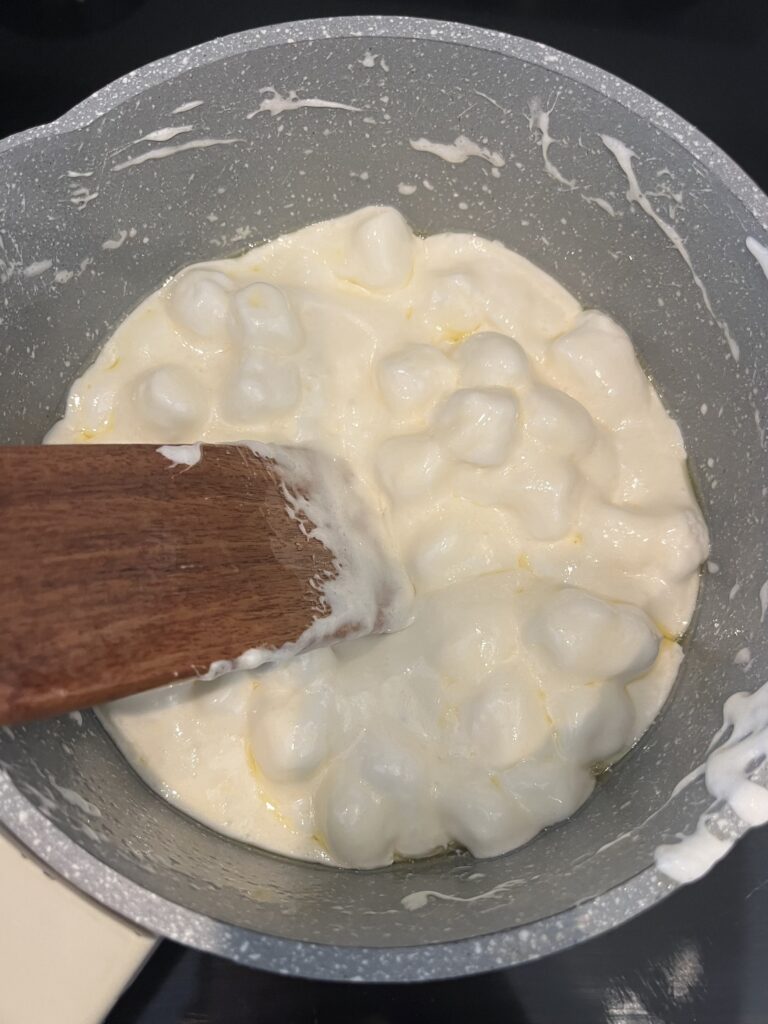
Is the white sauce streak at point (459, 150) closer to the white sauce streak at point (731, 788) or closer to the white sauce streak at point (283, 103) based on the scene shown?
→ the white sauce streak at point (283, 103)

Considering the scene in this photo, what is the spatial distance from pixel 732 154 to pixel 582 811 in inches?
41.5

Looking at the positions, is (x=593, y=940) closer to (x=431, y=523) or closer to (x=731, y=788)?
(x=731, y=788)

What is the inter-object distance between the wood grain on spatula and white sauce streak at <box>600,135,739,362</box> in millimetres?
638

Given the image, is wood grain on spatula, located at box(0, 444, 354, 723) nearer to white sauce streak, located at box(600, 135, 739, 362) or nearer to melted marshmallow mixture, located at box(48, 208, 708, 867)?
melted marshmallow mixture, located at box(48, 208, 708, 867)

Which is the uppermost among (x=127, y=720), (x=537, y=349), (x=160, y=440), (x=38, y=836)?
(x=537, y=349)

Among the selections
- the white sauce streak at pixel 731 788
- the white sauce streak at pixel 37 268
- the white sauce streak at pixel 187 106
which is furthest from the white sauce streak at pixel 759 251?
the white sauce streak at pixel 37 268

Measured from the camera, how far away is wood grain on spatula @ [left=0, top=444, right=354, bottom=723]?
2.32ft

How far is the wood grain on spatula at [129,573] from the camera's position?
0.71 m

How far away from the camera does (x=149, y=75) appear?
3.46ft

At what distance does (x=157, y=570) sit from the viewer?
0.81 meters

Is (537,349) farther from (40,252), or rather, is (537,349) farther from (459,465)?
(40,252)

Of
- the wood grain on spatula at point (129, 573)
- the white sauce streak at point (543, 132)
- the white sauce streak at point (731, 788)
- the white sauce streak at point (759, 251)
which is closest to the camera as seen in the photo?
the wood grain on spatula at point (129, 573)

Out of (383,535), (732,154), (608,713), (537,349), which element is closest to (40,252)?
(383,535)

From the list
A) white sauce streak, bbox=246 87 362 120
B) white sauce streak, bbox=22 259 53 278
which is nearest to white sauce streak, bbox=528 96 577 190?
white sauce streak, bbox=246 87 362 120
